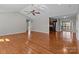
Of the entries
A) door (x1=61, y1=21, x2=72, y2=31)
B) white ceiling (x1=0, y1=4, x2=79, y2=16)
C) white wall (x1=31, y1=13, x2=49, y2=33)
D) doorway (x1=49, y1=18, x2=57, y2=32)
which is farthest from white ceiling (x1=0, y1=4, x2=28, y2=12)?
door (x1=61, y1=21, x2=72, y2=31)

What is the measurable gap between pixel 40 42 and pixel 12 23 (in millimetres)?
428

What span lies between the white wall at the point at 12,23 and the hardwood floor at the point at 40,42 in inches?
2.5

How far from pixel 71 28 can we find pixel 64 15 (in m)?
0.19

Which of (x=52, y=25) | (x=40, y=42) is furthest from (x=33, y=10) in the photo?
(x=40, y=42)

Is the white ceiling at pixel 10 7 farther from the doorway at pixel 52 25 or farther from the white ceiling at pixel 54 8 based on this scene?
the doorway at pixel 52 25

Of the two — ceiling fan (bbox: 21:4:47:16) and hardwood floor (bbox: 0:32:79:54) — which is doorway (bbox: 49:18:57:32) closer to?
hardwood floor (bbox: 0:32:79:54)

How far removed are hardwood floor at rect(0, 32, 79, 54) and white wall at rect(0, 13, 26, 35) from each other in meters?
0.06

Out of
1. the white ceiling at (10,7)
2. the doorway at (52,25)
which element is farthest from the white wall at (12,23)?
the doorway at (52,25)

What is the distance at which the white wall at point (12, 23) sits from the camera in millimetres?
1217

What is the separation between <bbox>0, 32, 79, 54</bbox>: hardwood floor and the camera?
4.06ft

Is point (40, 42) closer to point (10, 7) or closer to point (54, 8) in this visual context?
point (54, 8)

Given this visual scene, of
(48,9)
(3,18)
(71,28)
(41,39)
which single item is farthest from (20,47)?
(71,28)

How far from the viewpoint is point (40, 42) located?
131cm
